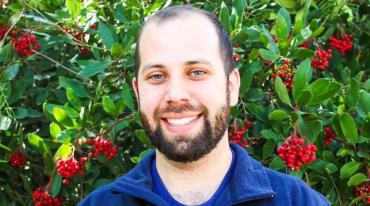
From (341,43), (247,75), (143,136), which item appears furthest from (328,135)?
(143,136)

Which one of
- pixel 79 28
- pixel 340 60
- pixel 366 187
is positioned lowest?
pixel 366 187

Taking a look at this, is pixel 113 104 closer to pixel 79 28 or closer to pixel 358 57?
pixel 79 28

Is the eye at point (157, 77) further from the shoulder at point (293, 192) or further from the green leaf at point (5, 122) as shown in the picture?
the green leaf at point (5, 122)

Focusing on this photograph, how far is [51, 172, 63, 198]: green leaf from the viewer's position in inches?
125

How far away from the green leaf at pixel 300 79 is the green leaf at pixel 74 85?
92 cm

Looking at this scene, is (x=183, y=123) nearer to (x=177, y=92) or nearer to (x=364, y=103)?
(x=177, y=92)

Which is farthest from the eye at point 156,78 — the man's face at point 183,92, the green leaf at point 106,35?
the green leaf at point 106,35

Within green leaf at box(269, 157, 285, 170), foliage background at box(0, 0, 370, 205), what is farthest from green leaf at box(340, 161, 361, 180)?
green leaf at box(269, 157, 285, 170)

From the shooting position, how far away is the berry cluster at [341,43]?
11.9 feet

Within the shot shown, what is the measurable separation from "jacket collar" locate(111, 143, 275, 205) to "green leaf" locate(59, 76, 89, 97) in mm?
963

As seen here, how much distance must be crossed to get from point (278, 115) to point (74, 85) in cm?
90

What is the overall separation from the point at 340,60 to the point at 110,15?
1.13 metres

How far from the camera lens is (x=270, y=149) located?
312cm

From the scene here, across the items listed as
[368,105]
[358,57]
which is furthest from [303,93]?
[358,57]
